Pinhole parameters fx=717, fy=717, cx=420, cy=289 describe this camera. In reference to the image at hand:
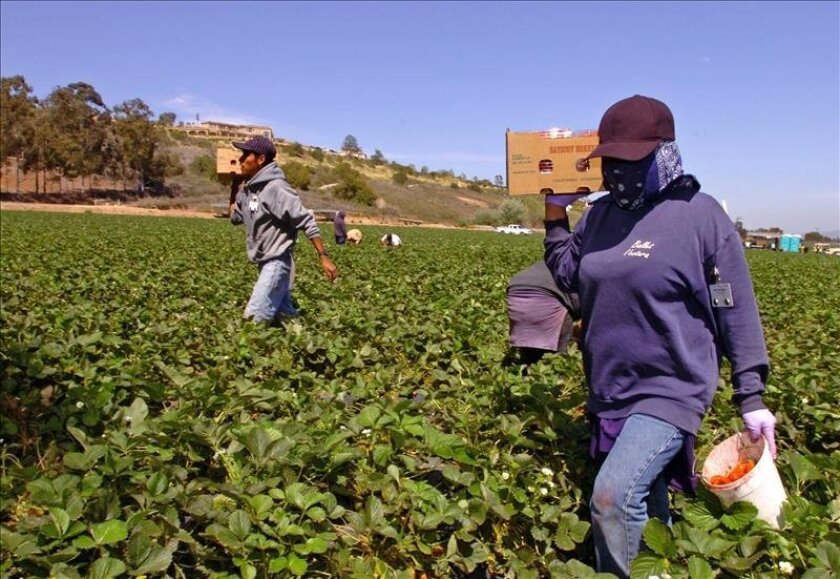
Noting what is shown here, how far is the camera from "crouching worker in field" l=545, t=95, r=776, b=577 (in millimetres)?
2275

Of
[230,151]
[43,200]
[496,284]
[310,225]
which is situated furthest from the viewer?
[43,200]

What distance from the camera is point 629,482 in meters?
2.26

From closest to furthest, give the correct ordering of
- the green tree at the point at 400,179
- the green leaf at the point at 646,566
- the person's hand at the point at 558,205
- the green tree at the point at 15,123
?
1. the green leaf at the point at 646,566
2. the person's hand at the point at 558,205
3. the green tree at the point at 15,123
4. the green tree at the point at 400,179

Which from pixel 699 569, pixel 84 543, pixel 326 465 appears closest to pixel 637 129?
pixel 699 569

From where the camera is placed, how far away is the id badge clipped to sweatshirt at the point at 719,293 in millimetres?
2268

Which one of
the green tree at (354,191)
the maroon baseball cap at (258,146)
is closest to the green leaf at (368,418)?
the maroon baseball cap at (258,146)

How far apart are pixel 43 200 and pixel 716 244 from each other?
58873 mm

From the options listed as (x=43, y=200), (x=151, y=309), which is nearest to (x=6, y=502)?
(x=151, y=309)

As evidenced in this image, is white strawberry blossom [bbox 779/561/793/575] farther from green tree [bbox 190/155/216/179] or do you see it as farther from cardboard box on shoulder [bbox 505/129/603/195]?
green tree [bbox 190/155/216/179]

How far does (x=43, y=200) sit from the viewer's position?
174 feet

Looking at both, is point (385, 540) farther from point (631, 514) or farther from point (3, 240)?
point (3, 240)

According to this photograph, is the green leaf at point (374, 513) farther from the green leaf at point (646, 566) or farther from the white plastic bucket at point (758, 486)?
the white plastic bucket at point (758, 486)

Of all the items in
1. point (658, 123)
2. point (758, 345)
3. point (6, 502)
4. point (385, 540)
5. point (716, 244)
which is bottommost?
point (385, 540)

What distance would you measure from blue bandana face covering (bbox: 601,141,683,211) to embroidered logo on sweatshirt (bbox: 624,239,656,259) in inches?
5.7
